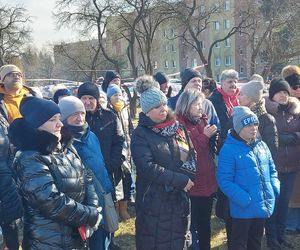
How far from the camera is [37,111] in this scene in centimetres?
266

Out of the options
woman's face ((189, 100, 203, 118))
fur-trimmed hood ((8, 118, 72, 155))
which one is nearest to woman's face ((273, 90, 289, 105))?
woman's face ((189, 100, 203, 118))

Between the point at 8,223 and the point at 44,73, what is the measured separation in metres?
49.3

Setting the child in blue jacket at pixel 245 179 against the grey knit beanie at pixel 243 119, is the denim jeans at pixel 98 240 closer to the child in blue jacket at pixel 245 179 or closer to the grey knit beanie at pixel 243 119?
the child in blue jacket at pixel 245 179

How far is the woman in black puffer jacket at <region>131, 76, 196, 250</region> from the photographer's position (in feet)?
10.3

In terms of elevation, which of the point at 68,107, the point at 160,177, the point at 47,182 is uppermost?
the point at 68,107

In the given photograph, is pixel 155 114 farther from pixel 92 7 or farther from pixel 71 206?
pixel 92 7

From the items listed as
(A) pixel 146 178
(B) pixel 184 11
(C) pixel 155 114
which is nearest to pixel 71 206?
(A) pixel 146 178

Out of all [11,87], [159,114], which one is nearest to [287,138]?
[159,114]

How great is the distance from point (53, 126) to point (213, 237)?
2.81 metres

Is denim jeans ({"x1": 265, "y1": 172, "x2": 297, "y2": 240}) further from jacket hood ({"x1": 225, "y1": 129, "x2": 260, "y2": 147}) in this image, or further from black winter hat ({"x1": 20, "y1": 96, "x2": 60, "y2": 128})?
black winter hat ({"x1": 20, "y1": 96, "x2": 60, "y2": 128})

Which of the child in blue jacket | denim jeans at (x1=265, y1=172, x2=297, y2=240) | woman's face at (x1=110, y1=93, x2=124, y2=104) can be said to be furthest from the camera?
woman's face at (x1=110, y1=93, x2=124, y2=104)

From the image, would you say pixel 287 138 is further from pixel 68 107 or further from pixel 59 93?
pixel 59 93

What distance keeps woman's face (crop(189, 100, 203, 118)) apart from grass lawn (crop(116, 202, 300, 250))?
1668mm

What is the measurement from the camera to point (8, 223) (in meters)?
3.37
